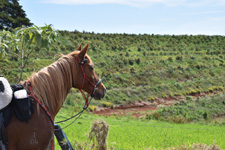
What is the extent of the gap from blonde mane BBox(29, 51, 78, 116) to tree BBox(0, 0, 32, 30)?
27.9 metres

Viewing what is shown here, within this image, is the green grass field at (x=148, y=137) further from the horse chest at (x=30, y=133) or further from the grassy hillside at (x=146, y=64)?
the grassy hillside at (x=146, y=64)

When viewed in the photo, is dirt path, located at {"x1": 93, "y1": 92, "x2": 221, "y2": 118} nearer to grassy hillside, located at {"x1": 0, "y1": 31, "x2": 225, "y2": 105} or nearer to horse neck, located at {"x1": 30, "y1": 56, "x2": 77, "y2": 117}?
grassy hillside, located at {"x1": 0, "y1": 31, "x2": 225, "y2": 105}

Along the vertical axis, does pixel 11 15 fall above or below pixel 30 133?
above

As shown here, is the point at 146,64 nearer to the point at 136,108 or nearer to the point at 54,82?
the point at 136,108

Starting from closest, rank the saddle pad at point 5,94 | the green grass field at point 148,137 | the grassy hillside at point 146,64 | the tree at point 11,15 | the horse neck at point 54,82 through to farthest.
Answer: the saddle pad at point 5,94 → the horse neck at point 54,82 → the green grass field at point 148,137 → the grassy hillside at point 146,64 → the tree at point 11,15

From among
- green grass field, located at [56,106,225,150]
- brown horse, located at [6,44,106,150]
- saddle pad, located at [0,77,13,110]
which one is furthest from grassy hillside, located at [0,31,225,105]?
saddle pad, located at [0,77,13,110]

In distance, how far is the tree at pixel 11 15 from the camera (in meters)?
29.0

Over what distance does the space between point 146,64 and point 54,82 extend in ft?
97.6

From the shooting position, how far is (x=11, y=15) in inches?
1189

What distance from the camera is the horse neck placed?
323cm

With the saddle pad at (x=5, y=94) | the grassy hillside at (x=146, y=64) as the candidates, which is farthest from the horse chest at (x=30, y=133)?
the grassy hillside at (x=146, y=64)

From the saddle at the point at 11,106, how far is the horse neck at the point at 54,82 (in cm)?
A: 27

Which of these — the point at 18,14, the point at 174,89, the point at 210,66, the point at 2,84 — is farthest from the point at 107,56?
the point at 2,84

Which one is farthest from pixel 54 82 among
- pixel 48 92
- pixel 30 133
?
pixel 30 133
